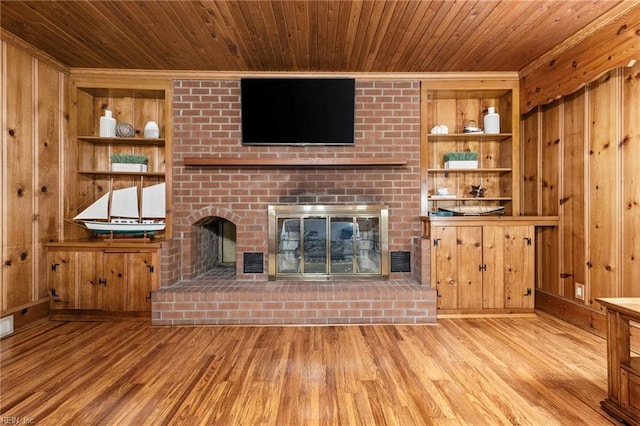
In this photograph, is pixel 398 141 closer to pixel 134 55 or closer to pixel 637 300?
pixel 637 300

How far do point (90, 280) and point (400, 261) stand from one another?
2.94m

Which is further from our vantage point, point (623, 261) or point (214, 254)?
point (214, 254)

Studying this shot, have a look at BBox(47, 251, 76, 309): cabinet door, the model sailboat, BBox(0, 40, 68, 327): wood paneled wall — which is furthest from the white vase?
BBox(47, 251, 76, 309): cabinet door

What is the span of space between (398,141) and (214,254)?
248cm

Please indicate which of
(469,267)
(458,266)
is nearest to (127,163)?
(458,266)

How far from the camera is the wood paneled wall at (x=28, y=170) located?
2578 mm

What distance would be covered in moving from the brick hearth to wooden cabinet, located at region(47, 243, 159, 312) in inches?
9.2

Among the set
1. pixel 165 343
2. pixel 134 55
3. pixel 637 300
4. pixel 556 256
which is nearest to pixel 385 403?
pixel 637 300

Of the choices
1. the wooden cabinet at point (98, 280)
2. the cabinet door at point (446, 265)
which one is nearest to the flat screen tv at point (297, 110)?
the cabinet door at point (446, 265)

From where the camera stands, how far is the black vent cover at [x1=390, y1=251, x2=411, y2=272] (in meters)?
3.30

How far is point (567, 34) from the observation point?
8.38ft

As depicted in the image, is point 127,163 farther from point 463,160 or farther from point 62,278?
point 463,160

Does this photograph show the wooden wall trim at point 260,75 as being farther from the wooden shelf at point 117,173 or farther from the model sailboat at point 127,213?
the model sailboat at point 127,213

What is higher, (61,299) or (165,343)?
(61,299)
